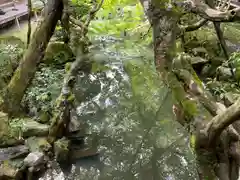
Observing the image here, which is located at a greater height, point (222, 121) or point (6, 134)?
point (222, 121)

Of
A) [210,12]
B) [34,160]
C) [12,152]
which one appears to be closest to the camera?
[210,12]

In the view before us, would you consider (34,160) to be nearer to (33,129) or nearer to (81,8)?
(33,129)

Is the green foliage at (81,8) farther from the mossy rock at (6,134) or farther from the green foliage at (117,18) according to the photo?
the mossy rock at (6,134)

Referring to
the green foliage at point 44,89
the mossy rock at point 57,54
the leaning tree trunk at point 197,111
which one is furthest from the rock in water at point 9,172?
the mossy rock at point 57,54

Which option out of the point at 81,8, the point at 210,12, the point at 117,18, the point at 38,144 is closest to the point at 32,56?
the point at 38,144

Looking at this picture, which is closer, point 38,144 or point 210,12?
point 210,12

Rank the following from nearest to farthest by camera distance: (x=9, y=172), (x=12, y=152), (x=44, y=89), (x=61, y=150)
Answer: (x=9, y=172), (x=12, y=152), (x=61, y=150), (x=44, y=89)

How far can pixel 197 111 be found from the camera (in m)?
3.79

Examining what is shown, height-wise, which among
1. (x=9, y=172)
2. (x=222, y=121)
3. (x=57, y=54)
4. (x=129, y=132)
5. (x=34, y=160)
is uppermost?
(x=222, y=121)

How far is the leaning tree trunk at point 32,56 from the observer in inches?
220

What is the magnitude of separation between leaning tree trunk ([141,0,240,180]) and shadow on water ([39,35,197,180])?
1.92 m

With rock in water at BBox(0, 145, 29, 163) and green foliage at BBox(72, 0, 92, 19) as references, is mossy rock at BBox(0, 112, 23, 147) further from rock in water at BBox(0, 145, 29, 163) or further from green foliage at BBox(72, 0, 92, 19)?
green foliage at BBox(72, 0, 92, 19)

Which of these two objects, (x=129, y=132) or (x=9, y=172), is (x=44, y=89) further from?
(x=9, y=172)

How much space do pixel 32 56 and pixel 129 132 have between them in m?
2.75
